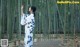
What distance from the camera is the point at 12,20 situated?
470 inches

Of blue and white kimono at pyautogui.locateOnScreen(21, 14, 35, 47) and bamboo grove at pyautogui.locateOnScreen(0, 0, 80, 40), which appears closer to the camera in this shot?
blue and white kimono at pyautogui.locateOnScreen(21, 14, 35, 47)

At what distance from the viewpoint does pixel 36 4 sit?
12086mm

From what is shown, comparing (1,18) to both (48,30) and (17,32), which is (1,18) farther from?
(48,30)

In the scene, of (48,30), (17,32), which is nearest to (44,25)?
(48,30)

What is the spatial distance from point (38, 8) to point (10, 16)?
1.14 metres

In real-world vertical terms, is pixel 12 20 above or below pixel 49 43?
above

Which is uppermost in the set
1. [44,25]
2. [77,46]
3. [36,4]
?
[36,4]

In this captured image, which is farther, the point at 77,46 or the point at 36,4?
the point at 36,4

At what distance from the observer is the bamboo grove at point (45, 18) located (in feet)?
39.1

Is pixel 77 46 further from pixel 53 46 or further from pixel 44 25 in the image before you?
pixel 44 25

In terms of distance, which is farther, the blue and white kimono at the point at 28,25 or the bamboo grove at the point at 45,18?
the bamboo grove at the point at 45,18

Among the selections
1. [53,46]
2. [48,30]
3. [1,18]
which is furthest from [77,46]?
[1,18]

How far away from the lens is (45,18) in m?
12.2

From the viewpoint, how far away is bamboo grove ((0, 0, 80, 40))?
11.9 meters
